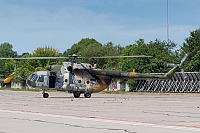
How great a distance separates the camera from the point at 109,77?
44.5 meters

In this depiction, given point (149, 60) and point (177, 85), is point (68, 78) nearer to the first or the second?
point (177, 85)

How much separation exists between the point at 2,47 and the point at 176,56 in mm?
112335

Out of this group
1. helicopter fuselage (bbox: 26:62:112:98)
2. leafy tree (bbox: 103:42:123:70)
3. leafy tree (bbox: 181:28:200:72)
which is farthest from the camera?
leafy tree (bbox: 103:42:123:70)

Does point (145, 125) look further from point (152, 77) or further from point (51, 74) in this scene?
point (152, 77)

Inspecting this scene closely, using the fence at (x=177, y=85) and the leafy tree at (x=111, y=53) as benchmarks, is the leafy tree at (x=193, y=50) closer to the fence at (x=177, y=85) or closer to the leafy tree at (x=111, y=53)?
the fence at (x=177, y=85)

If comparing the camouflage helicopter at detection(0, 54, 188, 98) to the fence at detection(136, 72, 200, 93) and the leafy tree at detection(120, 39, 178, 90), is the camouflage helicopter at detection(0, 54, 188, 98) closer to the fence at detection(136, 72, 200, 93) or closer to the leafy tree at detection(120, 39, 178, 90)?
the fence at detection(136, 72, 200, 93)

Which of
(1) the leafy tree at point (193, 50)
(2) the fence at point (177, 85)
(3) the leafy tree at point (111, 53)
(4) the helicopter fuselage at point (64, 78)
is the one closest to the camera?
(4) the helicopter fuselage at point (64, 78)

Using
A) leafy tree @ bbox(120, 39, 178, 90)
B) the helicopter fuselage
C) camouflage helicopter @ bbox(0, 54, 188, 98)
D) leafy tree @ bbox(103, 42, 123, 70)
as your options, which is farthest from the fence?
the helicopter fuselage

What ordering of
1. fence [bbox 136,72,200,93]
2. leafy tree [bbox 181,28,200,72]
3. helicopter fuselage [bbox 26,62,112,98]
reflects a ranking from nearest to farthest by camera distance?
helicopter fuselage [bbox 26,62,112,98] → fence [bbox 136,72,200,93] → leafy tree [bbox 181,28,200,72]

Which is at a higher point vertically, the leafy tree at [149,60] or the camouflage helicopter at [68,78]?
the leafy tree at [149,60]

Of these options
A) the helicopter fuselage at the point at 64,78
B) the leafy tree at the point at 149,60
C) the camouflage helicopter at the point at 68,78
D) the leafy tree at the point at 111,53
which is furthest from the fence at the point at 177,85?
the helicopter fuselage at the point at 64,78

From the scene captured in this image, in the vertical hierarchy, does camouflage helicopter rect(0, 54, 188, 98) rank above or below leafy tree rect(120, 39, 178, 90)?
below

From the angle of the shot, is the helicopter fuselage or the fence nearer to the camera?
the helicopter fuselage

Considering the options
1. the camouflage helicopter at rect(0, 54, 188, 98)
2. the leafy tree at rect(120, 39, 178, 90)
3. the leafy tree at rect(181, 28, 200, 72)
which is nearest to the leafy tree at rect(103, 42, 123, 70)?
the leafy tree at rect(120, 39, 178, 90)
